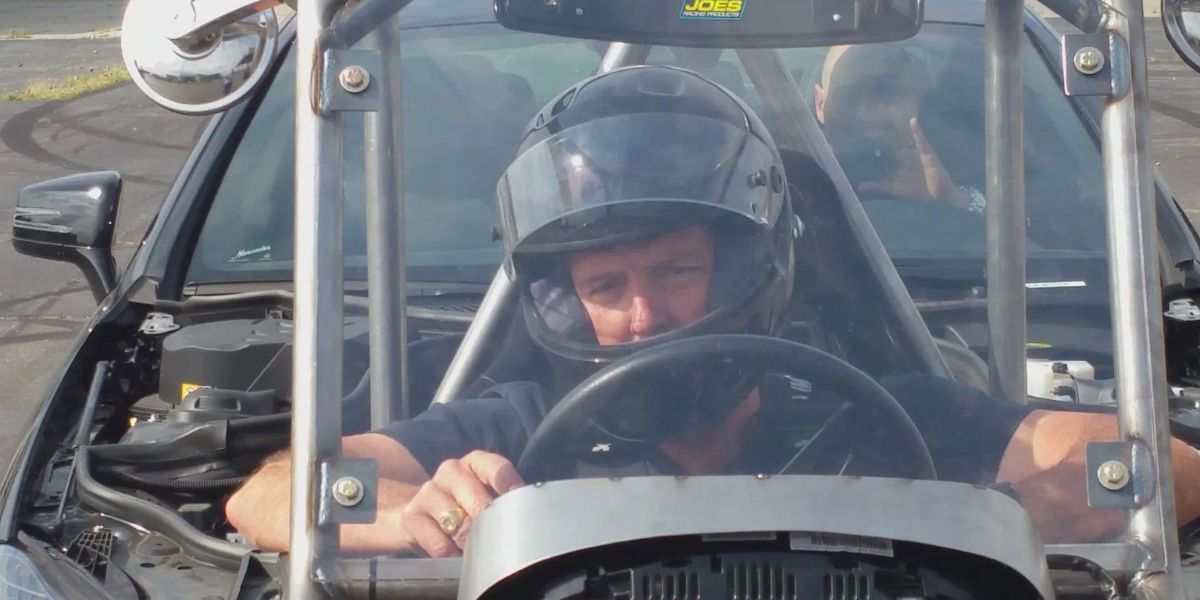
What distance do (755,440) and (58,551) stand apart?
124 cm

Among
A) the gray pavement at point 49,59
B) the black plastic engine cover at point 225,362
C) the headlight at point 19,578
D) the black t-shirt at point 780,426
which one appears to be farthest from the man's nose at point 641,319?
the gray pavement at point 49,59

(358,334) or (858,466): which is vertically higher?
(358,334)

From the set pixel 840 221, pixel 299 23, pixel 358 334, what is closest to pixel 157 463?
pixel 358 334

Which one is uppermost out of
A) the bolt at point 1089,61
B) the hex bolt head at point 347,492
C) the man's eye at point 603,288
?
the bolt at point 1089,61

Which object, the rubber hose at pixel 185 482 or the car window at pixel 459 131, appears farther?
the rubber hose at pixel 185 482

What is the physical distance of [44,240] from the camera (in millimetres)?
3398

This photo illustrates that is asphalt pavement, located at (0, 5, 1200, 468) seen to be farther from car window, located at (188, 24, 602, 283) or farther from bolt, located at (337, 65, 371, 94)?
bolt, located at (337, 65, 371, 94)

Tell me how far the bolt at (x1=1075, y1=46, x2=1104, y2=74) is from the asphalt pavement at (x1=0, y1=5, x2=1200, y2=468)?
263 cm

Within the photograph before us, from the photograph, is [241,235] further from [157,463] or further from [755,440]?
[755,440]

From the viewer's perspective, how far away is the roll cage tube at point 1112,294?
1756 mm

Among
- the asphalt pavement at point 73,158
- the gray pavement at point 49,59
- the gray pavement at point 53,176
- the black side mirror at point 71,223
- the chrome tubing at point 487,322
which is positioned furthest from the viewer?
the gray pavement at point 49,59

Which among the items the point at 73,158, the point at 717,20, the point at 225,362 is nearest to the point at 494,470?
the point at 717,20

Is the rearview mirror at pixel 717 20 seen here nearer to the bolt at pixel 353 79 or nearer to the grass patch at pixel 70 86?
the bolt at pixel 353 79

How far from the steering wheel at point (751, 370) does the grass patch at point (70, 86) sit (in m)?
14.7
